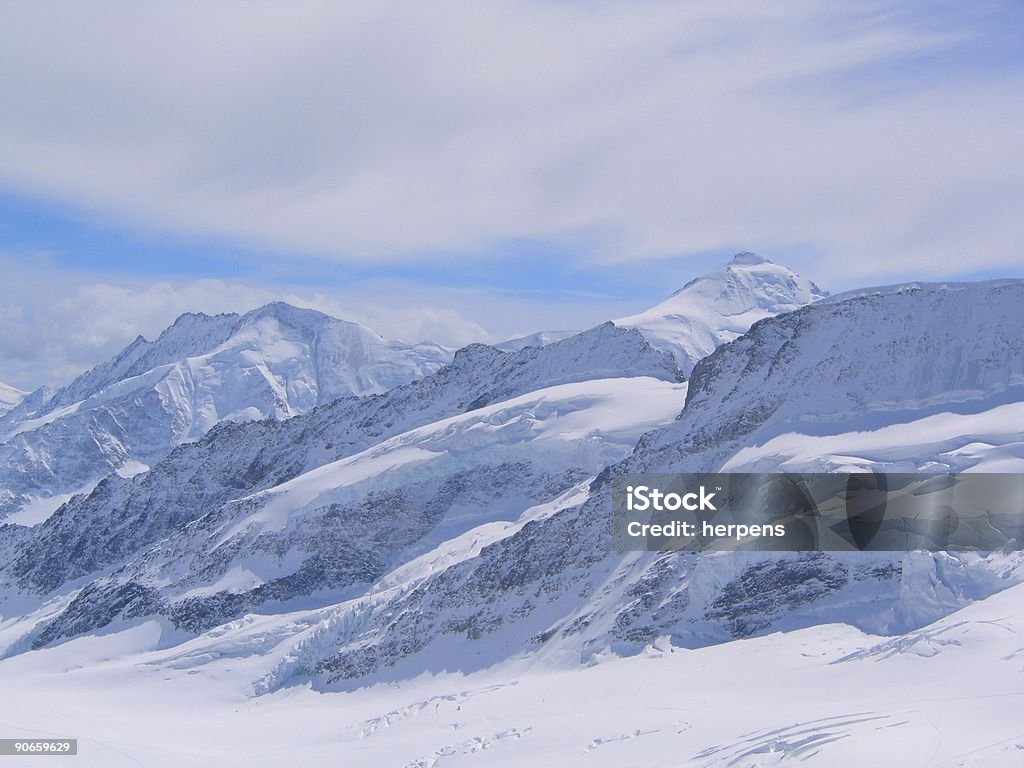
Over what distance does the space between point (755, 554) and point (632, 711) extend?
2326 centimetres

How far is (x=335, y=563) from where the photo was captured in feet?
452

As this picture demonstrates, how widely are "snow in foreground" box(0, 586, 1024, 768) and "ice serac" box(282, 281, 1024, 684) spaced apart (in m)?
4.12

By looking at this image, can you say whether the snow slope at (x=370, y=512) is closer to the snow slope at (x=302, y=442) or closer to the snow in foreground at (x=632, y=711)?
the snow in foreground at (x=632, y=711)

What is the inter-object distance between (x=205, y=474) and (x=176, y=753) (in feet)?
365

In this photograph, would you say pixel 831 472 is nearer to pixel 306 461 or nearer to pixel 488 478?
pixel 488 478

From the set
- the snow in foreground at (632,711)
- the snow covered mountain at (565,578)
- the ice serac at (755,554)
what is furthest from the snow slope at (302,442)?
the snow in foreground at (632,711)

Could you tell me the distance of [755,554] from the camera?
91.8 meters

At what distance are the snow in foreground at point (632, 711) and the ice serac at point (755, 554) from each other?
4123 mm

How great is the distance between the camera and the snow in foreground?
179ft

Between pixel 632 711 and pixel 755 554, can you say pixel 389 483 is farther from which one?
pixel 632 711

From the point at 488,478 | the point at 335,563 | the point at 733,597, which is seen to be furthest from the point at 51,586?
the point at 733,597
